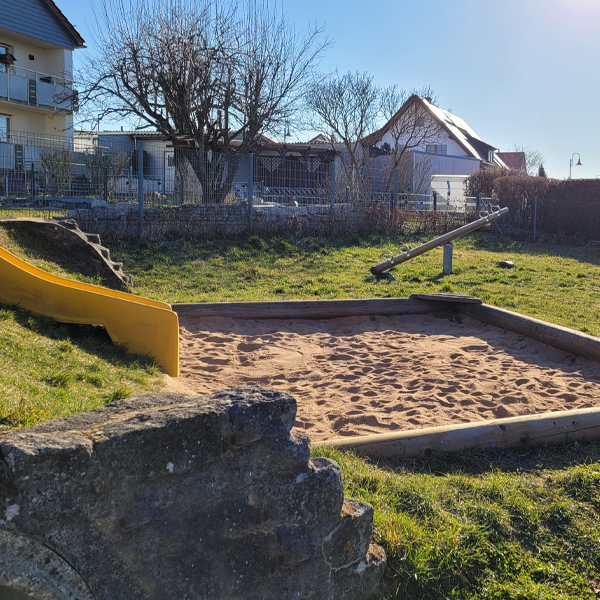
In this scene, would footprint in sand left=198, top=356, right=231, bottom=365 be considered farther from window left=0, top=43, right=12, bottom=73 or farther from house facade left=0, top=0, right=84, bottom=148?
window left=0, top=43, right=12, bottom=73

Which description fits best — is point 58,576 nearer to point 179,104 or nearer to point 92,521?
point 92,521

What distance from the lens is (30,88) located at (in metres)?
23.0

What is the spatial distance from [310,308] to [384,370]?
2306mm

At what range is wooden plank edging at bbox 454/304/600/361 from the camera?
590 cm

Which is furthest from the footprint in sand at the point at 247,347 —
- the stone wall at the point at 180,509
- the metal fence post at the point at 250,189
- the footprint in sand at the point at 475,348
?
the metal fence post at the point at 250,189

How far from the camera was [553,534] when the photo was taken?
2.96 meters

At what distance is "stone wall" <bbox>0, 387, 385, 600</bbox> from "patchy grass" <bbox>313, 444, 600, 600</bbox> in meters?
0.23

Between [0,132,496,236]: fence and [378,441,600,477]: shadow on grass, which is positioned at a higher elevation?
[0,132,496,236]: fence

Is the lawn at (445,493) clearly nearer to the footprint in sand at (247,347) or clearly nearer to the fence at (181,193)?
the footprint in sand at (247,347)

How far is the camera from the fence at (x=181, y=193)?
12477 mm

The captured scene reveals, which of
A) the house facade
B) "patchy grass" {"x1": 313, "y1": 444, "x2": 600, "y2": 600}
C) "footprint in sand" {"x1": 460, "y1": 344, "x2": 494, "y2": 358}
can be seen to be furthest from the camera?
the house facade

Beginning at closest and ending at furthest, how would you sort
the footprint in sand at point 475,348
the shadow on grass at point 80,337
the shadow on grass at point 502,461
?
the shadow on grass at point 502,461, the shadow on grass at point 80,337, the footprint in sand at point 475,348

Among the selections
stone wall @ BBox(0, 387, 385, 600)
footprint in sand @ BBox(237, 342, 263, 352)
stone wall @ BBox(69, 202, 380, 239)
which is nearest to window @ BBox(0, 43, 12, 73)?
stone wall @ BBox(69, 202, 380, 239)

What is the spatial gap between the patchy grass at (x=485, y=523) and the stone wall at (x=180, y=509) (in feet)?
0.76
